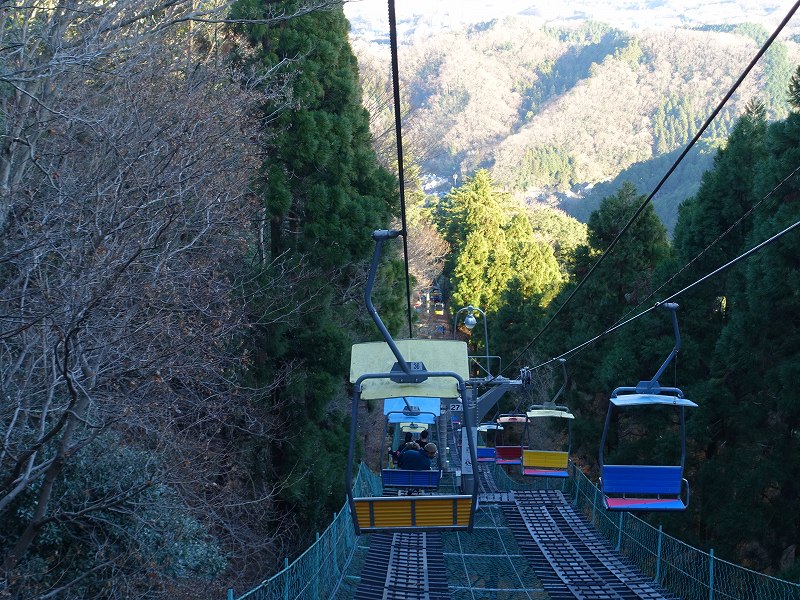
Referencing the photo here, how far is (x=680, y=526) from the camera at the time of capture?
16062 mm

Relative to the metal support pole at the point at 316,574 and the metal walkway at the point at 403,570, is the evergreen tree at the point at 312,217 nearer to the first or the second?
the metal walkway at the point at 403,570

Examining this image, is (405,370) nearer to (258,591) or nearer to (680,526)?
(258,591)

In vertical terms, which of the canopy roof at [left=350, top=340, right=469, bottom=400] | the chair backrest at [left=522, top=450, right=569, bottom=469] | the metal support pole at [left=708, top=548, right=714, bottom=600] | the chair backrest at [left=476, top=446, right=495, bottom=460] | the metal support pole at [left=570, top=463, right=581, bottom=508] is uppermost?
the canopy roof at [left=350, top=340, right=469, bottom=400]

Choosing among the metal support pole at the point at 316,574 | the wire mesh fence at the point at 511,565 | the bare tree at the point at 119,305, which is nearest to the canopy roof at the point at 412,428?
the wire mesh fence at the point at 511,565

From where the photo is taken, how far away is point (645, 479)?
10031mm

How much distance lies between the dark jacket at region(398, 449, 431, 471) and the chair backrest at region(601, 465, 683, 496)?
6.99 ft

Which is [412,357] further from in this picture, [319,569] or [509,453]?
[509,453]

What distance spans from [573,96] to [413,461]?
359 feet

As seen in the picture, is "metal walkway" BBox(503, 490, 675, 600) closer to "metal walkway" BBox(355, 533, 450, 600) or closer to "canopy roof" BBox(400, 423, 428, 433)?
"metal walkway" BBox(355, 533, 450, 600)

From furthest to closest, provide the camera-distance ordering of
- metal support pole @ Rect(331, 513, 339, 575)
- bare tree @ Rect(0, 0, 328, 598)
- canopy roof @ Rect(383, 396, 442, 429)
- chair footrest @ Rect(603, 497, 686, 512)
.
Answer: metal support pole @ Rect(331, 513, 339, 575) → canopy roof @ Rect(383, 396, 442, 429) → chair footrest @ Rect(603, 497, 686, 512) → bare tree @ Rect(0, 0, 328, 598)

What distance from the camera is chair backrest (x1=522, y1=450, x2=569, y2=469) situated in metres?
16.8

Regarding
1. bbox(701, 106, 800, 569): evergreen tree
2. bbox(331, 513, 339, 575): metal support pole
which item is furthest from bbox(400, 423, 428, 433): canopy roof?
bbox(701, 106, 800, 569): evergreen tree

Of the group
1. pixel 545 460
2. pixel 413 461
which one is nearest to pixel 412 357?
pixel 413 461

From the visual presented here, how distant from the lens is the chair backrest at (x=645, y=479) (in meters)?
9.98
